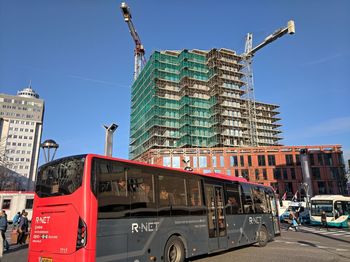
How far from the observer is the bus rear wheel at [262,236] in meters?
13.1

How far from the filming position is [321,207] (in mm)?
27109

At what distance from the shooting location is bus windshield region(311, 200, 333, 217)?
26.5m

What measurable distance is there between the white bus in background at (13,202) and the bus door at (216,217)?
2309 centimetres

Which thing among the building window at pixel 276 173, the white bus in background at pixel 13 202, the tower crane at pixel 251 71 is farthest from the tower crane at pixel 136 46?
the white bus in background at pixel 13 202

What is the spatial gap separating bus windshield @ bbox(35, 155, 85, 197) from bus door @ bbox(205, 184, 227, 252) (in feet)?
17.1

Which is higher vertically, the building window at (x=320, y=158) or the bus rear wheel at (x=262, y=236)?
the building window at (x=320, y=158)

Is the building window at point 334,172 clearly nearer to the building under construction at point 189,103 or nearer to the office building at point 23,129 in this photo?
the building under construction at point 189,103

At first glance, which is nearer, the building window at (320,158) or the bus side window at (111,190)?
the bus side window at (111,190)

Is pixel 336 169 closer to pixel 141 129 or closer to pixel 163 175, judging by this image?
pixel 141 129

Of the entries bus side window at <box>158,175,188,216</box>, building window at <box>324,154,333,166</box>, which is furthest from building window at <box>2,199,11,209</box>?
building window at <box>324,154,333,166</box>

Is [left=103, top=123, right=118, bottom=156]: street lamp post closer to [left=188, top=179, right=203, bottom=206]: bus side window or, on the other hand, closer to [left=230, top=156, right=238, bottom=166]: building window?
[left=188, top=179, right=203, bottom=206]: bus side window

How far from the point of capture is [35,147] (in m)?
128

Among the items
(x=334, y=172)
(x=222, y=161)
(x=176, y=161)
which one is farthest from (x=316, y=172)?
(x=176, y=161)

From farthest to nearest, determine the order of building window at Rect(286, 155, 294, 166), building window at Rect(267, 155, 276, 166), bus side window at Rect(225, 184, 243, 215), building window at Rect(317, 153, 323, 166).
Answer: building window at Rect(267, 155, 276, 166) → building window at Rect(286, 155, 294, 166) → building window at Rect(317, 153, 323, 166) → bus side window at Rect(225, 184, 243, 215)
